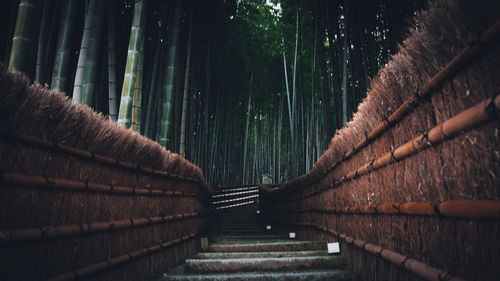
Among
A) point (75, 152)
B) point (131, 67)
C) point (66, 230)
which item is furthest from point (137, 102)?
point (66, 230)

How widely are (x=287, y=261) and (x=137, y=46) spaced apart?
8.26 feet

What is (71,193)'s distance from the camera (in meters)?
1.50

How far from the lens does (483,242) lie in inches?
34.4

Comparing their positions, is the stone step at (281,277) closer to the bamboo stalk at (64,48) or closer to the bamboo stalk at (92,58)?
Answer: the bamboo stalk at (92,58)

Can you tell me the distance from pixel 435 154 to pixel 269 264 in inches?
64.8

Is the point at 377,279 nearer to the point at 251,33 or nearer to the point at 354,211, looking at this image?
the point at 354,211

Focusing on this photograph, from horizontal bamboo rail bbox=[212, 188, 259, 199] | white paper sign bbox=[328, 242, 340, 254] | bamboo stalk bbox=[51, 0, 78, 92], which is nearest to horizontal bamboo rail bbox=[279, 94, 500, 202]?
white paper sign bbox=[328, 242, 340, 254]

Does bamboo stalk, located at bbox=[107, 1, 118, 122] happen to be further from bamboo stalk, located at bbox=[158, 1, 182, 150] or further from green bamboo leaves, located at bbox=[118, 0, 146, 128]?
green bamboo leaves, located at bbox=[118, 0, 146, 128]

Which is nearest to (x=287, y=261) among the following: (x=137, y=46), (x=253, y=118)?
(x=137, y=46)

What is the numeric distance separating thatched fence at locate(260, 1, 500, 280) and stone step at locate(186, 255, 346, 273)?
0.31 m

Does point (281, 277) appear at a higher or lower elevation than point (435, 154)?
lower

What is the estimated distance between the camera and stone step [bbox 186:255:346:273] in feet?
7.71

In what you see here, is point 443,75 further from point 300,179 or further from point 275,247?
point 300,179

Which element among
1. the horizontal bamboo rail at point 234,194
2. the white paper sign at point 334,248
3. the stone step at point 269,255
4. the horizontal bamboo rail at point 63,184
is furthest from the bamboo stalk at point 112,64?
the horizontal bamboo rail at point 234,194
